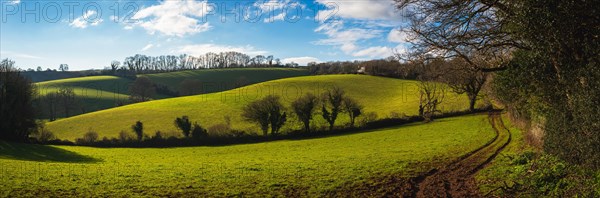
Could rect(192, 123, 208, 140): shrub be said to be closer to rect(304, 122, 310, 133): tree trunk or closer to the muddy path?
rect(304, 122, 310, 133): tree trunk

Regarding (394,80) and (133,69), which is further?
(133,69)

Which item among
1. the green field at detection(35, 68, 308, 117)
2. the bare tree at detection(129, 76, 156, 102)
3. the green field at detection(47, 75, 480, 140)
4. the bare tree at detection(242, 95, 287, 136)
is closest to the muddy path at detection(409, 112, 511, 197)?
the bare tree at detection(242, 95, 287, 136)

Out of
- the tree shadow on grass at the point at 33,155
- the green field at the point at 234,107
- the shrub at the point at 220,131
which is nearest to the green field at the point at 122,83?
the green field at the point at 234,107

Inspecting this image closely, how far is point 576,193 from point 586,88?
308 cm

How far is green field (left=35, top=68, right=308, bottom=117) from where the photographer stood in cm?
10931

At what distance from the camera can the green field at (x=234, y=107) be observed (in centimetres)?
6312

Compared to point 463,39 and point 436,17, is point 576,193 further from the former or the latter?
point 436,17

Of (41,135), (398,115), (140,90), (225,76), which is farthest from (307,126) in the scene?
(225,76)

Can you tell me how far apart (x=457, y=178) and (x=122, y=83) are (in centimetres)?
14263

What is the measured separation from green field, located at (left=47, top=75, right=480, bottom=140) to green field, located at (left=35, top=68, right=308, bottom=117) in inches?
1174

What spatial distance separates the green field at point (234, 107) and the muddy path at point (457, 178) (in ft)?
118

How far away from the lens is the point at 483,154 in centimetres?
2280

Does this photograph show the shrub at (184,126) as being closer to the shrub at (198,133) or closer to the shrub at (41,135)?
the shrub at (198,133)

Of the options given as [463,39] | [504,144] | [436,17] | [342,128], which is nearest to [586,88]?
[463,39]
